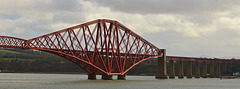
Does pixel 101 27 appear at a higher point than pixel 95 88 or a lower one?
higher

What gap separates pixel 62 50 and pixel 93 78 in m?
→ 20.9

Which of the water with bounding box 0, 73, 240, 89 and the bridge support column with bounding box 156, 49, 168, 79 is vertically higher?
the bridge support column with bounding box 156, 49, 168, 79

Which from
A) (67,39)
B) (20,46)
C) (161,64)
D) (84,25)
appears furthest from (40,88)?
(161,64)

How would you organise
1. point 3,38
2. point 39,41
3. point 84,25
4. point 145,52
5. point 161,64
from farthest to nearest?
1. point 161,64
2. point 145,52
3. point 84,25
4. point 39,41
5. point 3,38

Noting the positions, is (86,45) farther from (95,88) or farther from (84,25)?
(95,88)

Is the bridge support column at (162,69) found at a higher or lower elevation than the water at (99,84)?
higher

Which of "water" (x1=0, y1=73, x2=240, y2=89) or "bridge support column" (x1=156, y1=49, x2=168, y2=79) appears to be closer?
"water" (x1=0, y1=73, x2=240, y2=89)

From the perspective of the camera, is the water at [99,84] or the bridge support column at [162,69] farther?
the bridge support column at [162,69]

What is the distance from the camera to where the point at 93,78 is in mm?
110688

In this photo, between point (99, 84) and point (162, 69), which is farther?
point (162, 69)

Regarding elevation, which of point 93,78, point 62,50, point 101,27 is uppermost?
point 101,27

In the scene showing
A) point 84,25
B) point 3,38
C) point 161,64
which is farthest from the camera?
point 161,64

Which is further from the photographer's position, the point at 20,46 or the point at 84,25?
the point at 84,25

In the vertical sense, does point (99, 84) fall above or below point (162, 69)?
below
